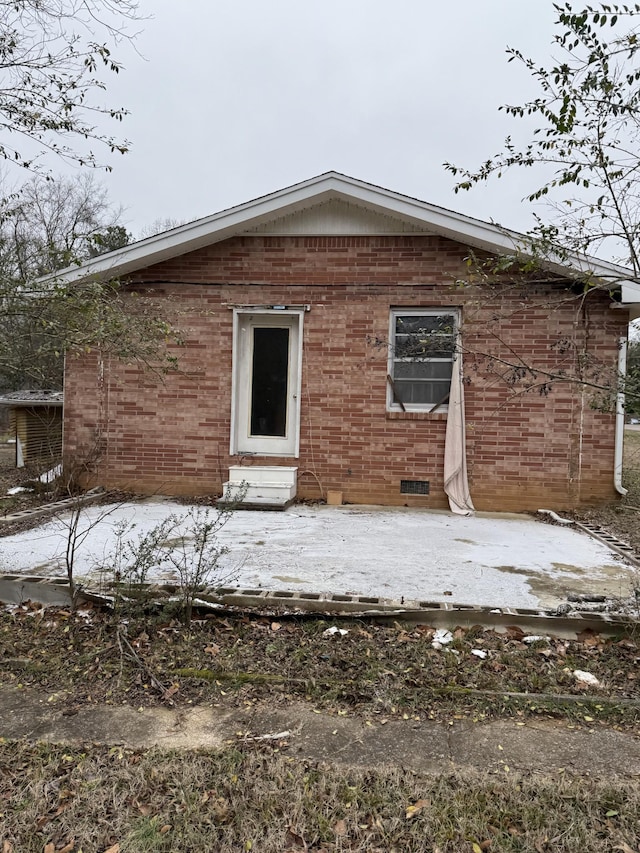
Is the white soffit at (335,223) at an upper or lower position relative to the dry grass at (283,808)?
upper

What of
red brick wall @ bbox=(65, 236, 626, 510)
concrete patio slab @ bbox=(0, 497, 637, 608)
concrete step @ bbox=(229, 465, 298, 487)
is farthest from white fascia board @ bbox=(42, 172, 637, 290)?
concrete patio slab @ bbox=(0, 497, 637, 608)

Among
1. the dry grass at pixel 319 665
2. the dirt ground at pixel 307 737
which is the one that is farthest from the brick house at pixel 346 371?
the dirt ground at pixel 307 737

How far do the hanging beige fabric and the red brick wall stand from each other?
15 centimetres

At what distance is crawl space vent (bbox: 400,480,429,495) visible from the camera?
7.79 m

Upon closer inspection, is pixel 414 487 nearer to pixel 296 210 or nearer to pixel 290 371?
pixel 290 371

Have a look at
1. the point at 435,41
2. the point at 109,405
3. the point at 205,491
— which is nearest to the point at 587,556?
the point at 205,491

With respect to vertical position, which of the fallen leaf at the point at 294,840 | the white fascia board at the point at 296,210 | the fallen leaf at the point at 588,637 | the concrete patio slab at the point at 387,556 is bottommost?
the fallen leaf at the point at 294,840

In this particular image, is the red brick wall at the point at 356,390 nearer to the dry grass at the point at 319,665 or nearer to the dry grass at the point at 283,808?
the dry grass at the point at 319,665

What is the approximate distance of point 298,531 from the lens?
6.11 metres

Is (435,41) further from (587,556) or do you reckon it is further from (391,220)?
(587,556)

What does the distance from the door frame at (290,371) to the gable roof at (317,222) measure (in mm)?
1096

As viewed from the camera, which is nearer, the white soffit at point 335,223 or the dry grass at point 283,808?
the dry grass at point 283,808

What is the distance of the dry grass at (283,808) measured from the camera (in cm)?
Result: 193

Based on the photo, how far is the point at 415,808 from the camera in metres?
2.07
